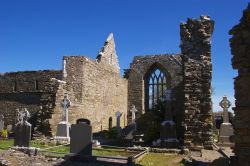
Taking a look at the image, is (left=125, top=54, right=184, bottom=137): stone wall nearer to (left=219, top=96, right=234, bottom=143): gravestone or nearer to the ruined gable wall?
the ruined gable wall

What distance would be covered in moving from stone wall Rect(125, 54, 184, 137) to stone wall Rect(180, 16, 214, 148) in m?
12.8

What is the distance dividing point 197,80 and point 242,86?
27.8 ft

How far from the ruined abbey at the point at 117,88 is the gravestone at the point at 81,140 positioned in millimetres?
4786

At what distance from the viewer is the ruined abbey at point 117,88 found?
1395 centimetres

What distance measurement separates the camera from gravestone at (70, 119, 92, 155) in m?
10.4

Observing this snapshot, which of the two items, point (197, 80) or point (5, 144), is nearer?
point (5, 144)

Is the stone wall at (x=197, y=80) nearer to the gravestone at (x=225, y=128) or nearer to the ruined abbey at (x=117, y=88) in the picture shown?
the ruined abbey at (x=117, y=88)

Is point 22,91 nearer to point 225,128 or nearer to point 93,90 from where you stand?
point 93,90

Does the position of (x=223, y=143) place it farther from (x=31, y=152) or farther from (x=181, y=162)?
(x=31, y=152)

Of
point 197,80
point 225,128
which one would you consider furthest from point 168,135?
point 225,128

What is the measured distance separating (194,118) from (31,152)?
6852 mm

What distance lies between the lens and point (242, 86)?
18.8ft

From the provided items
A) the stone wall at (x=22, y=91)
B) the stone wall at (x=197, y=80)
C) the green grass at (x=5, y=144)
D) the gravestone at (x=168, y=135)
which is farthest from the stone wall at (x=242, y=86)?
the stone wall at (x=22, y=91)

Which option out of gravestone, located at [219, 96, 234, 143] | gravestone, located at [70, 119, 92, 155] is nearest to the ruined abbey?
gravestone, located at [219, 96, 234, 143]
